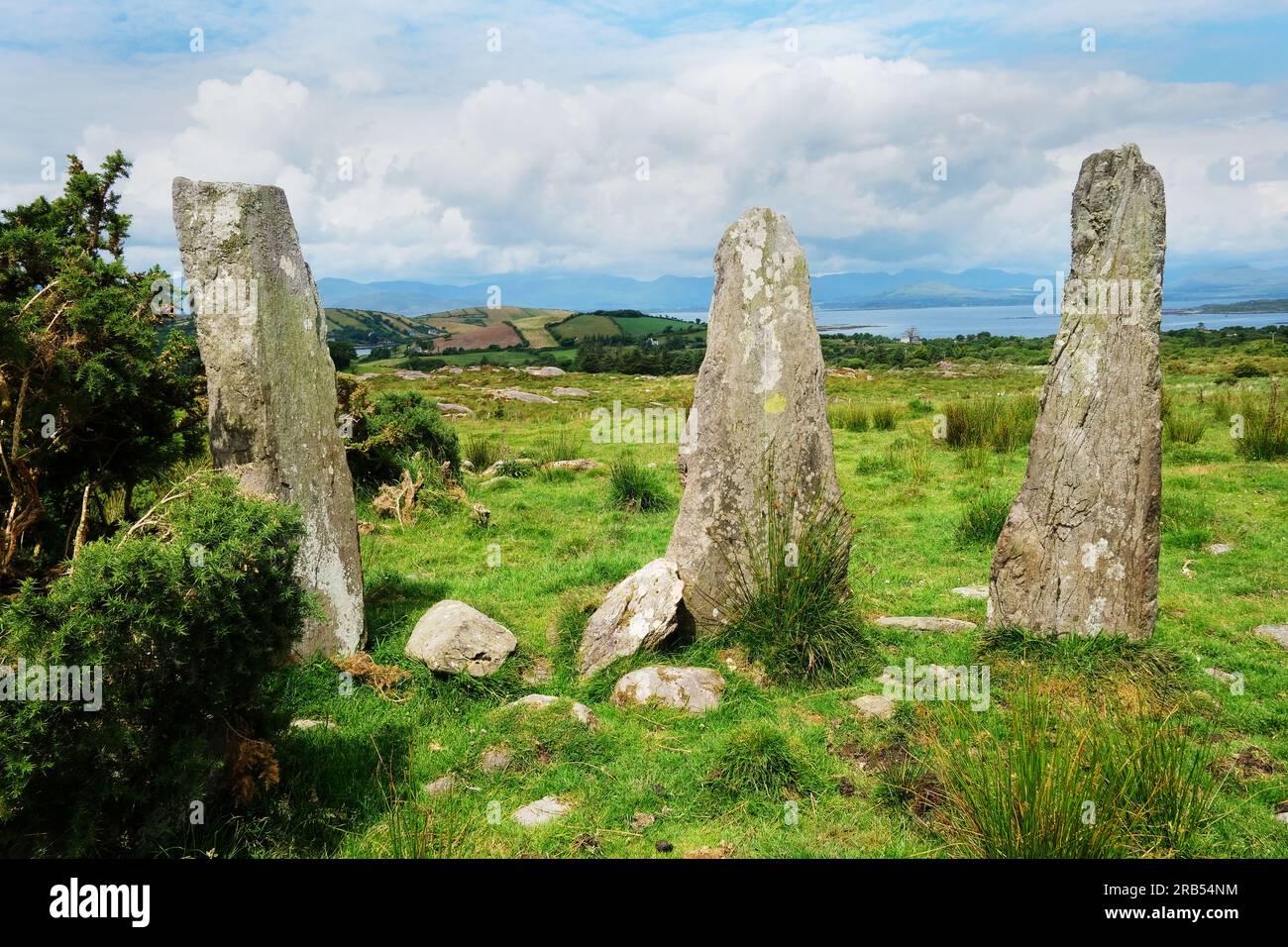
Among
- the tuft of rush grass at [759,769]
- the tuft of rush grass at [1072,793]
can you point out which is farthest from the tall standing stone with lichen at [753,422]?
the tuft of rush grass at [1072,793]

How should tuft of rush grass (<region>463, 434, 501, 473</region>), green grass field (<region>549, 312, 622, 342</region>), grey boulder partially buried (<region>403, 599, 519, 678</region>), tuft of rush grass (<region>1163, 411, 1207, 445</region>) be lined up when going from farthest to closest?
1. green grass field (<region>549, 312, 622, 342</region>)
2. tuft of rush grass (<region>463, 434, 501, 473</region>)
3. tuft of rush grass (<region>1163, 411, 1207, 445</region>)
4. grey boulder partially buried (<region>403, 599, 519, 678</region>)

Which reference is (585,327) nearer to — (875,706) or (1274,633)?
(1274,633)

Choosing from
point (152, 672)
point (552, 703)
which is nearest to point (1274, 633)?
point (552, 703)

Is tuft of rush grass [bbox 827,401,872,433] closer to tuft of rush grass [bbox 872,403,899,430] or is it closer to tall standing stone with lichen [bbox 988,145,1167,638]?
tuft of rush grass [bbox 872,403,899,430]

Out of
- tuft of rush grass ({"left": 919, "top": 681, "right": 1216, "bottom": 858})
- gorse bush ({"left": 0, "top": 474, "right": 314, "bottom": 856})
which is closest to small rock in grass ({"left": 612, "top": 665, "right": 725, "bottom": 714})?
tuft of rush grass ({"left": 919, "top": 681, "right": 1216, "bottom": 858})

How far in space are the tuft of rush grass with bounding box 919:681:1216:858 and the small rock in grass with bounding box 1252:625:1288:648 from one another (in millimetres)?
3123

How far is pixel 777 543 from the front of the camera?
6.67m

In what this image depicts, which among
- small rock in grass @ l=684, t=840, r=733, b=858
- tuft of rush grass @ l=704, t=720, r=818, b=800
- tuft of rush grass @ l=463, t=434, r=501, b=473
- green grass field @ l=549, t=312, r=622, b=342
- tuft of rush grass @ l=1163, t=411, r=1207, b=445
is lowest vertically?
small rock in grass @ l=684, t=840, r=733, b=858

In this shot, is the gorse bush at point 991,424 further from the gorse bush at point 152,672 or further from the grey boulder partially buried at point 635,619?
the gorse bush at point 152,672

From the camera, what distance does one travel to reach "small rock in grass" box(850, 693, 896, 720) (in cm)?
556

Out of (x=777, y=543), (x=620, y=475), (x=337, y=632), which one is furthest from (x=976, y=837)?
(x=620, y=475)
